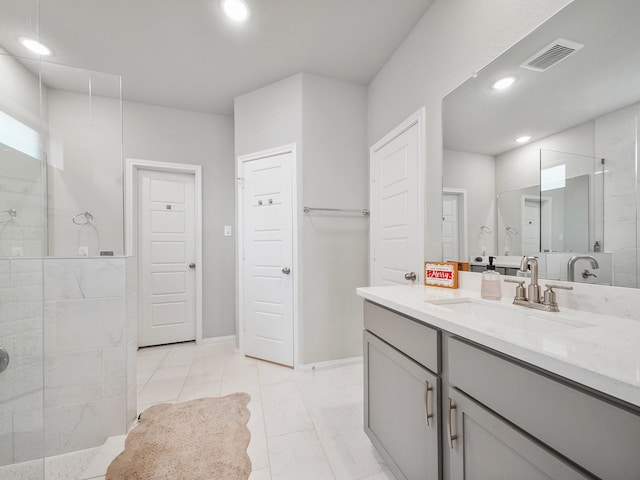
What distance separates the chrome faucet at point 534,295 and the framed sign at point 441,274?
40 centimetres

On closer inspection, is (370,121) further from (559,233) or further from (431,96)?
(559,233)

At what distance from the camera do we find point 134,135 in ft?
9.91

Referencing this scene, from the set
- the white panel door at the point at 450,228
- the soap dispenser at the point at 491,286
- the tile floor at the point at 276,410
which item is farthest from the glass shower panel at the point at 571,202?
the tile floor at the point at 276,410

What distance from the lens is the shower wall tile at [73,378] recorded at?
150 cm

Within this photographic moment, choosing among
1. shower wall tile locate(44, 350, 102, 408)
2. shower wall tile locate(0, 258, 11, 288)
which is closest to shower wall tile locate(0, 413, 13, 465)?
shower wall tile locate(44, 350, 102, 408)

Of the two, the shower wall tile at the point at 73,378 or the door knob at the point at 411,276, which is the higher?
the door knob at the point at 411,276

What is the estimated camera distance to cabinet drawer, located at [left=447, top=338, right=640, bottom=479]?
0.47 m

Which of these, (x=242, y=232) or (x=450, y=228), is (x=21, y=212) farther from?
(x=450, y=228)

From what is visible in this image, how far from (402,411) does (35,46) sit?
3423 mm

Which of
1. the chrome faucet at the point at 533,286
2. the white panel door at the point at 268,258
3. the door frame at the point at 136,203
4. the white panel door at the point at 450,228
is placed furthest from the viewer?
the door frame at the point at 136,203

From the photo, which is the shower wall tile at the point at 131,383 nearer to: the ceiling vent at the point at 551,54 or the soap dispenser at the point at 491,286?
the soap dispenser at the point at 491,286

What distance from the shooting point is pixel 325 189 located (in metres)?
2.57

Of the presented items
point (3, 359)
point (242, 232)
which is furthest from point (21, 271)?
point (242, 232)

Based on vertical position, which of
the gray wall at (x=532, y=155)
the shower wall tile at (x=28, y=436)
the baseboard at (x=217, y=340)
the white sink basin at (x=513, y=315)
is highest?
the gray wall at (x=532, y=155)
